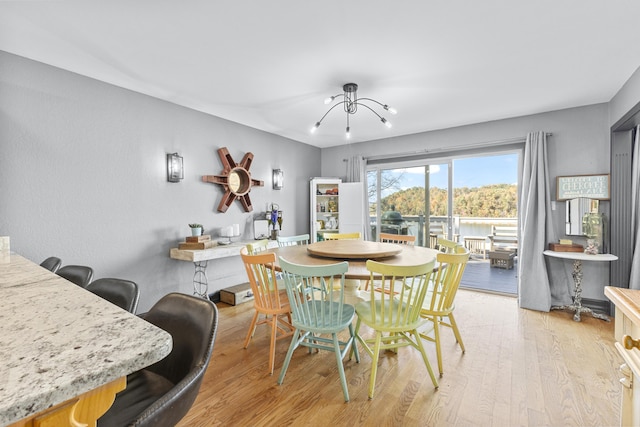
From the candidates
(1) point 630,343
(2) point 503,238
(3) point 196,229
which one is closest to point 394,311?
(1) point 630,343

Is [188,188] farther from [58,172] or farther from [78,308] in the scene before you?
[78,308]

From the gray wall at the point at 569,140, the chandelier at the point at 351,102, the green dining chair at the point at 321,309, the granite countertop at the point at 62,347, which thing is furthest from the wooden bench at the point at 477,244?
the granite countertop at the point at 62,347

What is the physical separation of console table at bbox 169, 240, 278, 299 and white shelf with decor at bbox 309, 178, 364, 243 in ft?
6.41

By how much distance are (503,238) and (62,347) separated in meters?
7.69

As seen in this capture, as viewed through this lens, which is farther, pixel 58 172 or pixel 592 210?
pixel 592 210

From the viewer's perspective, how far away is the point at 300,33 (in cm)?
211

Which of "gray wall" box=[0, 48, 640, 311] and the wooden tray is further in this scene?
the wooden tray

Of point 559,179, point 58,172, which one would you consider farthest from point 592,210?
point 58,172

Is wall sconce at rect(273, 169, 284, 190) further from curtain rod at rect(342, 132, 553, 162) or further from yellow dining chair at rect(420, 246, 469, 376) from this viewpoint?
yellow dining chair at rect(420, 246, 469, 376)

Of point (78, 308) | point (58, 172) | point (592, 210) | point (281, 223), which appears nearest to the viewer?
point (78, 308)

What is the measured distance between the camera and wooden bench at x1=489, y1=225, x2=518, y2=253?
645 centimetres

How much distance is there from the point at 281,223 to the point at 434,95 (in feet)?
9.48

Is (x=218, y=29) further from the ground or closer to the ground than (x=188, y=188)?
further from the ground

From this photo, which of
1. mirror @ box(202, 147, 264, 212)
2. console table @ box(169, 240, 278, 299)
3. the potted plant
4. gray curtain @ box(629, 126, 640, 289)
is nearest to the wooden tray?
gray curtain @ box(629, 126, 640, 289)
